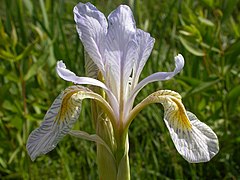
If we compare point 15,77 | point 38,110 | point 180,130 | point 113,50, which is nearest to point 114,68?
point 113,50

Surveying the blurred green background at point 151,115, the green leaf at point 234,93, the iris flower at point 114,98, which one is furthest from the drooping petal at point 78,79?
the green leaf at point 234,93

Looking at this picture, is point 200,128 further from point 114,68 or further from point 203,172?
point 203,172

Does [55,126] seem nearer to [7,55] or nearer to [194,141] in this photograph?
[194,141]

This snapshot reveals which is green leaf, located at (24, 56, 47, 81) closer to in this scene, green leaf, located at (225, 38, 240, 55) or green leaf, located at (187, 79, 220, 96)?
green leaf, located at (187, 79, 220, 96)


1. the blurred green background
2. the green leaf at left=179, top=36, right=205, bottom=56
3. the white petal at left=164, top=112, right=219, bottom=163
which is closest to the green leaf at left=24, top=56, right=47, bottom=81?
the blurred green background

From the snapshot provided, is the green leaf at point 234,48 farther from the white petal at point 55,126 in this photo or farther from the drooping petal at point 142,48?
the white petal at point 55,126

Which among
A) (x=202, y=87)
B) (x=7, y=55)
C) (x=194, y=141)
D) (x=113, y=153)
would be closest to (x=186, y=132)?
(x=194, y=141)
